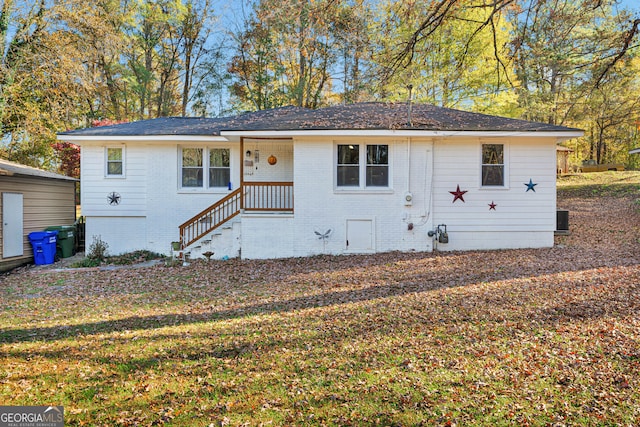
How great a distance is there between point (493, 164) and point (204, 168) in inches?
349

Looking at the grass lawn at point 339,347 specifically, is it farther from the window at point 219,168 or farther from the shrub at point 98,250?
the window at point 219,168

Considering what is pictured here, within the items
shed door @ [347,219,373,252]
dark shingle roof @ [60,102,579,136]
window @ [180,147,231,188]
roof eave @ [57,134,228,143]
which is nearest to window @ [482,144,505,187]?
dark shingle roof @ [60,102,579,136]

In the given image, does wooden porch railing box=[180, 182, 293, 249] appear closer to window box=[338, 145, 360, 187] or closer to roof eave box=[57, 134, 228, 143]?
window box=[338, 145, 360, 187]

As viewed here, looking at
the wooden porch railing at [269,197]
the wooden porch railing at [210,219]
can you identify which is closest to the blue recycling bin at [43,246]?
the wooden porch railing at [210,219]

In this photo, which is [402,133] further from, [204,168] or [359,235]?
[204,168]

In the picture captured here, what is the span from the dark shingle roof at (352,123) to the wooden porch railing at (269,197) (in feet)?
6.02

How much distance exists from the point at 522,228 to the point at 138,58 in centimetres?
2357

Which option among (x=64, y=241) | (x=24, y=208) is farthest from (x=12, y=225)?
(x=64, y=241)

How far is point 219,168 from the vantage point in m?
12.8

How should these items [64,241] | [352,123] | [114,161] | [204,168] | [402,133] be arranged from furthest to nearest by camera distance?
[64,241], [204,168], [114,161], [352,123], [402,133]

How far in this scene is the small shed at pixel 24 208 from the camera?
11.2 metres

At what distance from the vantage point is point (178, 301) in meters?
7.13

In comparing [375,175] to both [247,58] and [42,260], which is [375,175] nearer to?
[42,260]

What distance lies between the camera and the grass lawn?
3.33m
